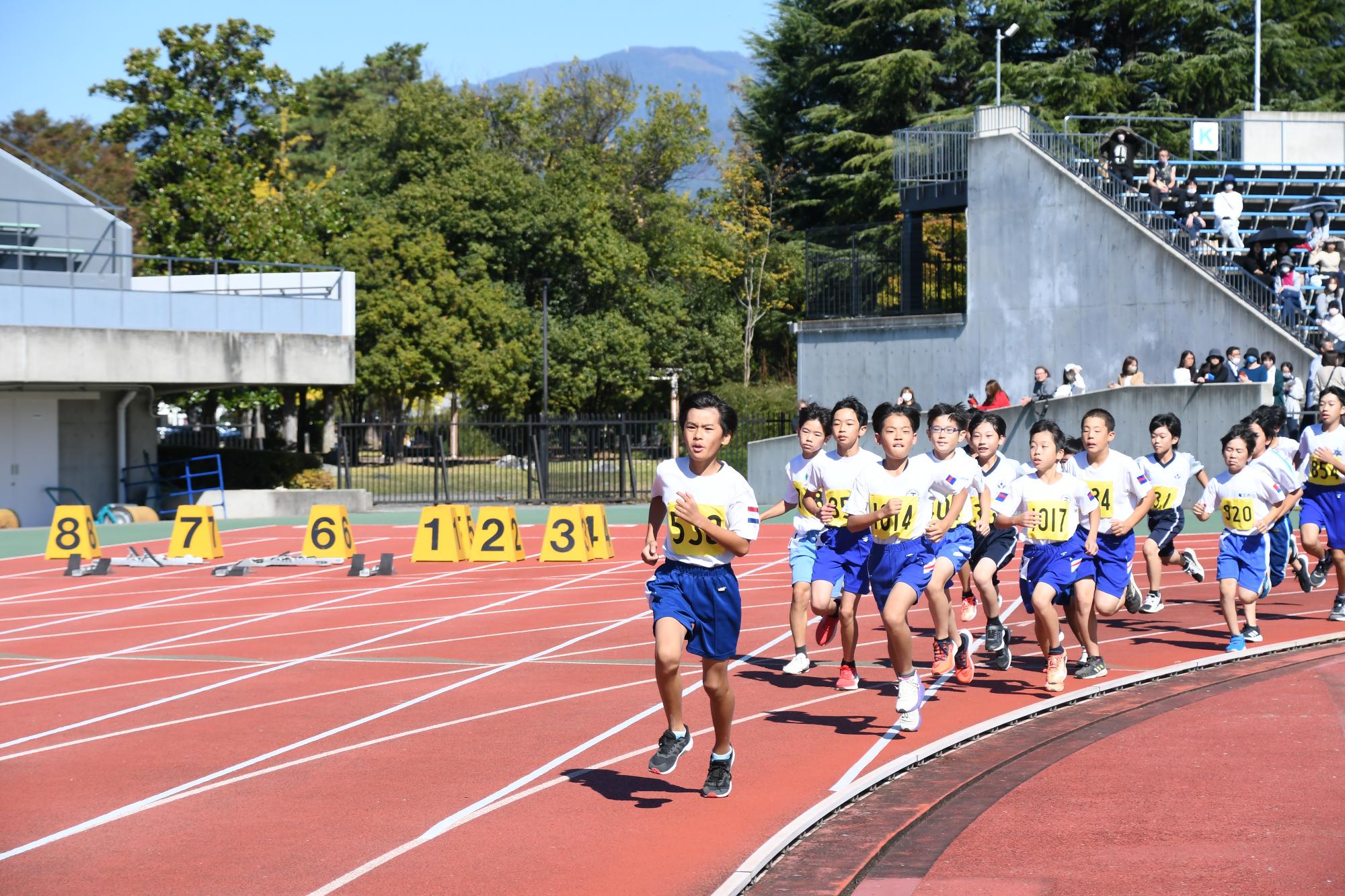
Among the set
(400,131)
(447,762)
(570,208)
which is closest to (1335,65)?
(570,208)

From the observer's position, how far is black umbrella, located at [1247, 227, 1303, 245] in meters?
28.2

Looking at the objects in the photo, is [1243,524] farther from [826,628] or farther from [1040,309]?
[1040,309]

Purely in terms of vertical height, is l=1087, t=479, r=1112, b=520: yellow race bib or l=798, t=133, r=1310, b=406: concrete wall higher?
l=798, t=133, r=1310, b=406: concrete wall

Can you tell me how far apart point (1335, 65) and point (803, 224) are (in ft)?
63.3

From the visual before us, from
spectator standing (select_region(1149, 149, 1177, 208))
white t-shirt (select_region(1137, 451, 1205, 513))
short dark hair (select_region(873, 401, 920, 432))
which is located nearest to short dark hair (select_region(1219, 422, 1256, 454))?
white t-shirt (select_region(1137, 451, 1205, 513))

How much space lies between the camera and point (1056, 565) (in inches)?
402

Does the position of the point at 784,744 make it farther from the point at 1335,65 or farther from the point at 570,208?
→ the point at 1335,65

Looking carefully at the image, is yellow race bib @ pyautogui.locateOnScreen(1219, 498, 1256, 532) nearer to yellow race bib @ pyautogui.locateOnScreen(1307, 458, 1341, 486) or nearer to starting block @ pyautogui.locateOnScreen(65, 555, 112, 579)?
yellow race bib @ pyautogui.locateOnScreen(1307, 458, 1341, 486)

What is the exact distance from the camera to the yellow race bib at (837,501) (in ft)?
34.2

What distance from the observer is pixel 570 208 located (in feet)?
175

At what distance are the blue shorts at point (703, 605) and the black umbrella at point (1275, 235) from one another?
2392 centimetres

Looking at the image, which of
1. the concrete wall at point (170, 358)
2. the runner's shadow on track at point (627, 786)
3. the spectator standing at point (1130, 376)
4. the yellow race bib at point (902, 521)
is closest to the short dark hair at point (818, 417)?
the yellow race bib at point (902, 521)

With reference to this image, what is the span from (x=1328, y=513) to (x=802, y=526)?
5604 millimetres

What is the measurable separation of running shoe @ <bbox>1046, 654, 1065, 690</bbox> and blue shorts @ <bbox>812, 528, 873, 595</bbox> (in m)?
1.40
